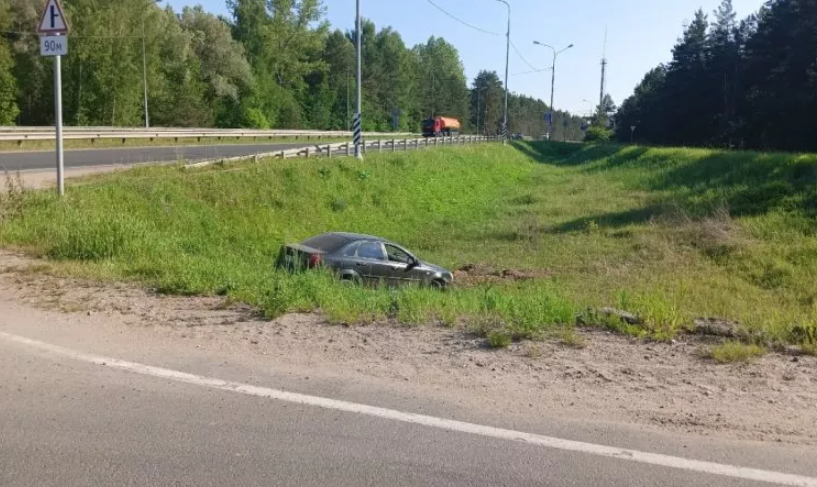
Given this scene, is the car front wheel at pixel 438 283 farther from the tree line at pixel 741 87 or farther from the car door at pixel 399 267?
the tree line at pixel 741 87

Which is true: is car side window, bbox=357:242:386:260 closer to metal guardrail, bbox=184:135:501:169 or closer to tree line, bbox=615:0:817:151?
metal guardrail, bbox=184:135:501:169

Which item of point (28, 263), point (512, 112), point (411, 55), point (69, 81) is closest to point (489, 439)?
point (28, 263)

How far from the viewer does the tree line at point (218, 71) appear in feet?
175

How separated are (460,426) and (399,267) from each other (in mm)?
10204

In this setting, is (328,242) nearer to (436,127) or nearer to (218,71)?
(218,71)

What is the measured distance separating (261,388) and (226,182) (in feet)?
57.5

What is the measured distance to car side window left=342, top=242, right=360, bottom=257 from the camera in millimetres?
14027

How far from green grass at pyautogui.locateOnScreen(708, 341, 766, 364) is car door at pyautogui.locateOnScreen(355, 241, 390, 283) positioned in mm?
8558

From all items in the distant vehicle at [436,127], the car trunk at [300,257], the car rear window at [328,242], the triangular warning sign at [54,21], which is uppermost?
the distant vehicle at [436,127]

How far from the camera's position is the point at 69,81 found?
5453 centimetres

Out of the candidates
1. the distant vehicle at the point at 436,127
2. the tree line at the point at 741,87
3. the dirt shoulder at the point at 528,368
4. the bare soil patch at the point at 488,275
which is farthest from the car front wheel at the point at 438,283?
the distant vehicle at the point at 436,127

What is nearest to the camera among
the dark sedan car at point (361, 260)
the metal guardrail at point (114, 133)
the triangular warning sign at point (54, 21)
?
the triangular warning sign at point (54, 21)

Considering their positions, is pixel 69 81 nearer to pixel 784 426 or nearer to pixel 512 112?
pixel 784 426

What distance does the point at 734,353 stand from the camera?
6234 millimetres
